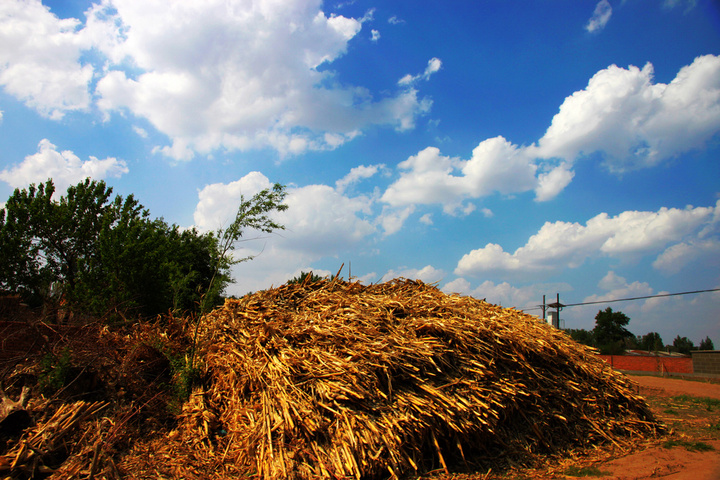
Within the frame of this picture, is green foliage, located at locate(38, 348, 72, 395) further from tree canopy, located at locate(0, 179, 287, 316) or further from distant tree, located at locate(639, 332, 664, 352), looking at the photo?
distant tree, located at locate(639, 332, 664, 352)

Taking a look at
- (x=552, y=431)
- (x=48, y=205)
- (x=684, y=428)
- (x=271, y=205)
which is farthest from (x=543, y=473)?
(x=48, y=205)

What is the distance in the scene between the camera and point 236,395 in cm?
560

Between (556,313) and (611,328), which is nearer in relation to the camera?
(556,313)

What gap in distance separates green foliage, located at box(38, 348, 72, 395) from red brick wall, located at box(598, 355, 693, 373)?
34.0m

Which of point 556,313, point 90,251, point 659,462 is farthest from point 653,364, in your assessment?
point 90,251

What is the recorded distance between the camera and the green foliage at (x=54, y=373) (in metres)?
5.69

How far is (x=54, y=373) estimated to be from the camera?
5703mm

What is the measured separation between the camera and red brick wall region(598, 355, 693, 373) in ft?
99.6

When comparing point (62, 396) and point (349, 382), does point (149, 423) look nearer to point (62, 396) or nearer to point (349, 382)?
point (62, 396)

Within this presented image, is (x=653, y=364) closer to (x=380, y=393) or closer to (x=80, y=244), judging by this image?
(x=380, y=393)

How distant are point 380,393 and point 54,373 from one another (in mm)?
4843

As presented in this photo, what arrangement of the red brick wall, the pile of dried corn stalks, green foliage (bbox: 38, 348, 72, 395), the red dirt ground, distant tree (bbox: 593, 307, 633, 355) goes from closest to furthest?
the pile of dried corn stalks → the red dirt ground → green foliage (bbox: 38, 348, 72, 395) → the red brick wall → distant tree (bbox: 593, 307, 633, 355)

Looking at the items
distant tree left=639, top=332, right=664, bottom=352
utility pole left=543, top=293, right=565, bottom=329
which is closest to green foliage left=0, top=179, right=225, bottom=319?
utility pole left=543, top=293, right=565, bottom=329

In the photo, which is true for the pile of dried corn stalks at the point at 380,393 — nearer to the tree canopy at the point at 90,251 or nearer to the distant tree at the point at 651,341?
the tree canopy at the point at 90,251
